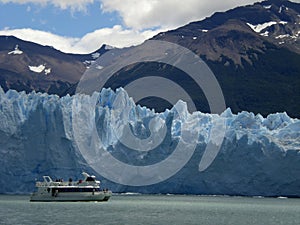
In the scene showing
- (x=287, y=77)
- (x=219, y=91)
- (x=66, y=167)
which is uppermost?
(x=287, y=77)

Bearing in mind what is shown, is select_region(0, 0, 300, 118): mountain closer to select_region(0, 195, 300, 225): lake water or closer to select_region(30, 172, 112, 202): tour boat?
select_region(30, 172, 112, 202): tour boat

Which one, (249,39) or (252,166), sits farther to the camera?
(249,39)

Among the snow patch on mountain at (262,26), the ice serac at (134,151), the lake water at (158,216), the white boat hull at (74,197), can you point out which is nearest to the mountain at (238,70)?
the snow patch on mountain at (262,26)

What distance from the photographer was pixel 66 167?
54.2 metres

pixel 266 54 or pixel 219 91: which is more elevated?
pixel 266 54

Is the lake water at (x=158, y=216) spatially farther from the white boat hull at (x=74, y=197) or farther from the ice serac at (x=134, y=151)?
the ice serac at (x=134, y=151)

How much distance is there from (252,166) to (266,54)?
99.2m

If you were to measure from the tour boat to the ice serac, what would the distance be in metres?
2.96

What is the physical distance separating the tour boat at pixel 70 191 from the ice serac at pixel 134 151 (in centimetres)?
296

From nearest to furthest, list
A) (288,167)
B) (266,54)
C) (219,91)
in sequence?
1. (288,167)
2. (219,91)
3. (266,54)

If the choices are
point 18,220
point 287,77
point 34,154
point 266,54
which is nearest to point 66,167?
point 34,154

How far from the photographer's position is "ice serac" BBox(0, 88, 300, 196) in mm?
52500

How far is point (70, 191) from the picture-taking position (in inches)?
2013

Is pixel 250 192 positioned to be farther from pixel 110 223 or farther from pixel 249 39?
pixel 249 39
